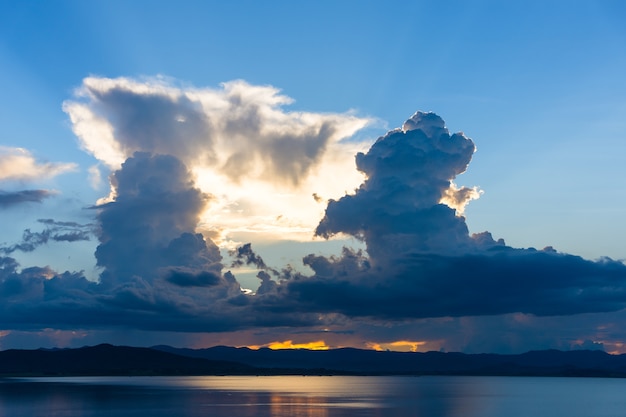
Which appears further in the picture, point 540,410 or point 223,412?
point 540,410

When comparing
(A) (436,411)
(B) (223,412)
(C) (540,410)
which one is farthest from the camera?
(C) (540,410)

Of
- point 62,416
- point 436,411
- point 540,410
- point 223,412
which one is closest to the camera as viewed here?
point 62,416

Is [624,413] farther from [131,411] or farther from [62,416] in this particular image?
[62,416]

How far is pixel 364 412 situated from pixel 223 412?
36.3 metres

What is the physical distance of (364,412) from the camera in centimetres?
18000

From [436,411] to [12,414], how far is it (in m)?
106

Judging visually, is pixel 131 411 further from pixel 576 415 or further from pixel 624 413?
pixel 624 413

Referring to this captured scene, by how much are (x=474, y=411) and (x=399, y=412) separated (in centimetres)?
2560

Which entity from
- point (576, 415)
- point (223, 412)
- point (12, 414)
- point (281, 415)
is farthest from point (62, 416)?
point (576, 415)

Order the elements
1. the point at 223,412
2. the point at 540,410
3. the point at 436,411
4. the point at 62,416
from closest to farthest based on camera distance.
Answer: the point at 62,416, the point at 223,412, the point at 436,411, the point at 540,410

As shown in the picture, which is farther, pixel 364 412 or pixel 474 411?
pixel 474 411

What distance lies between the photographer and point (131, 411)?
17788 cm

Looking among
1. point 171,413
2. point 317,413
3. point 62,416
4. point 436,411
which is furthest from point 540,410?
point 62,416

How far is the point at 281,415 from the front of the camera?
165500 millimetres
